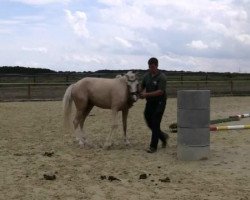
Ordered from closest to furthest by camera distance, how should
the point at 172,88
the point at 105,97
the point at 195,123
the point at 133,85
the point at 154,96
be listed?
1. the point at 195,123
2. the point at 154,96
3. the point at 133,85
4. the point at 105,97
5. the point at 172,88

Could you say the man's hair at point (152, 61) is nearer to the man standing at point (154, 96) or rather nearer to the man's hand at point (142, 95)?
the man standing at point (154, 96)

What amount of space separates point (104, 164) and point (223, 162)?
6.14ft

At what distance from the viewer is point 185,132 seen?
332 inches

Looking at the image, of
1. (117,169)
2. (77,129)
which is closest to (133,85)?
(77,129)

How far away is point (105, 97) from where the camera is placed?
9789 millimetres

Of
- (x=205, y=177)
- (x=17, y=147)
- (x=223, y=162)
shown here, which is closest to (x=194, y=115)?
(x=223, y=162)

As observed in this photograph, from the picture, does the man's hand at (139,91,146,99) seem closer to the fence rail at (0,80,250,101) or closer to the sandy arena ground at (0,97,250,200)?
the sandy arena ground at (0,97,250,200)

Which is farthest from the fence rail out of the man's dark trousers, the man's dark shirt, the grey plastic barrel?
the grey plastic barrel

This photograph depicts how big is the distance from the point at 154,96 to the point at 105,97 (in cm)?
113

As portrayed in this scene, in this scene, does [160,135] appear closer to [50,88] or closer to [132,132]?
[132,132]

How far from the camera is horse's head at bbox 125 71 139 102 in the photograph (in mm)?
9461

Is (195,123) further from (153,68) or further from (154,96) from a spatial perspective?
(153,68)

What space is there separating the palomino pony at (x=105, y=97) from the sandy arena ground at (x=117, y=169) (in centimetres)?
43

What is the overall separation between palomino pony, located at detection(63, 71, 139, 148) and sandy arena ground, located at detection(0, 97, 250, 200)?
43 cm
